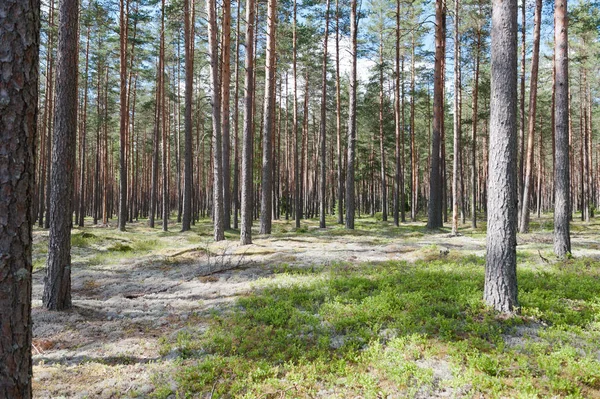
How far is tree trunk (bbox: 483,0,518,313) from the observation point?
555cm

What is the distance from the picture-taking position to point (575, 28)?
21750 mm

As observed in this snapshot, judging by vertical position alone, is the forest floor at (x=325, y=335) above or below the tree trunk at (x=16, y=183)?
below

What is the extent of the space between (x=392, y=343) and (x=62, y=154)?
635 cm

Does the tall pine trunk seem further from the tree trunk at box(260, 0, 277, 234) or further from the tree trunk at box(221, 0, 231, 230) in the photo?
the tree trunk at box(260, 0, 277, 234)

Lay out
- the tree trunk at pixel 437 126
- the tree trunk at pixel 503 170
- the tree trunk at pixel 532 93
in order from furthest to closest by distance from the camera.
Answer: the tree trunk at pixel 437 126
the tree trunk at pixel 532 93
the tree trunk at pixel 503 170

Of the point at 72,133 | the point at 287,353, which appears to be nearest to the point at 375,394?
the point at 287,353

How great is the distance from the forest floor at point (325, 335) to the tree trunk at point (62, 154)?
2.71 feet

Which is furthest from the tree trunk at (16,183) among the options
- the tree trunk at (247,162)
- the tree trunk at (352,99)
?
the tree trunk at (352,99)

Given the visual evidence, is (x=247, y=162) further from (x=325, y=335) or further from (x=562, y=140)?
(x=562, y=140)

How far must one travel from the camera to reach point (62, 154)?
239 inches

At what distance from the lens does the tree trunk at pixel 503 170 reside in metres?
5.55

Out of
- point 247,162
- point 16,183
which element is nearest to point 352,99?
point 247,162

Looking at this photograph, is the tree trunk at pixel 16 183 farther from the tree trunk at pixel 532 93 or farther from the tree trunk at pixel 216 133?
the tree trunk at pixel 532 93

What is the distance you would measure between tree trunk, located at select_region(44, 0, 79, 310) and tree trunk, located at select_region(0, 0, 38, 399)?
14.9 feet
